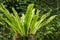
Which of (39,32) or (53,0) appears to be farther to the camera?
(53,0)

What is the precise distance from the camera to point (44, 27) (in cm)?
543

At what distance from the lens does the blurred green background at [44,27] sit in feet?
17.1

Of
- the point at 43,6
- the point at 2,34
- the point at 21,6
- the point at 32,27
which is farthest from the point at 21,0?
the point at 32,27

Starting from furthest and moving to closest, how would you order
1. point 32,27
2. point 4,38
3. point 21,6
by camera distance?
point 21,6 → point 4,38 → point 32,27

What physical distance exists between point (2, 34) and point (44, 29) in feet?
3.42

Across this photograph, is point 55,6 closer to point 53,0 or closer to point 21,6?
point 53,0

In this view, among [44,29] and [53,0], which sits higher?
[53,0]

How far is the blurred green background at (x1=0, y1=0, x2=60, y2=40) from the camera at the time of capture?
17.1 ft

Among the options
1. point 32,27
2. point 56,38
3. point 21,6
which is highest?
point 32,27

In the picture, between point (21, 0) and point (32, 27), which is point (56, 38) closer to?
point (21, 0)

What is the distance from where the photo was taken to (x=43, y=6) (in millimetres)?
5633

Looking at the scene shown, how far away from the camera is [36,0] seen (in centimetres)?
559

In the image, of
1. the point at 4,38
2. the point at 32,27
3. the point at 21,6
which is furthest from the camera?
the point at 21,6

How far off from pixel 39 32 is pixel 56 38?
0.51m
